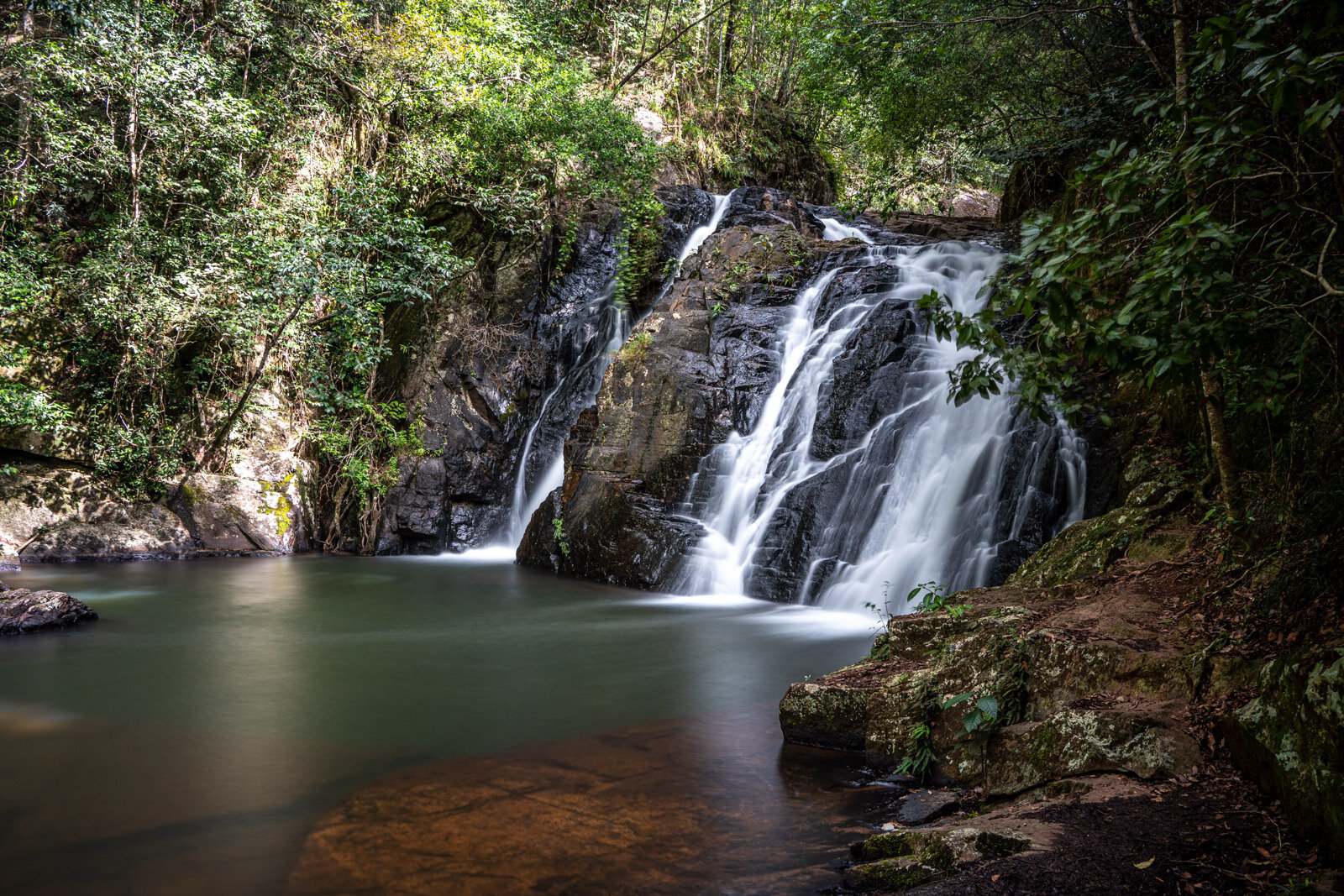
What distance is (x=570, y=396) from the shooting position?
14.1m

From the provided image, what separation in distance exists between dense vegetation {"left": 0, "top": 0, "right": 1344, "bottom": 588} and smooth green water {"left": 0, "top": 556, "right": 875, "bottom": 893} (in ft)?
11.3

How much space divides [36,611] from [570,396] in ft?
27.4

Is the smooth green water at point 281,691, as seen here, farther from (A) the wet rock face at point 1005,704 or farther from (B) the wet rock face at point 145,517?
(A) the wet rock face at point 1005,704

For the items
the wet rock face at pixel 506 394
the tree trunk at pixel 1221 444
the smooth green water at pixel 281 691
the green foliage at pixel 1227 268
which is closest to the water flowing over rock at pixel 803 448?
the smooth green water at pixel 281 691

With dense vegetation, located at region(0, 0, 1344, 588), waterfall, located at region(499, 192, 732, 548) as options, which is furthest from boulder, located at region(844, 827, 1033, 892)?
waterfall, located at region(499, 192, 732, 548)

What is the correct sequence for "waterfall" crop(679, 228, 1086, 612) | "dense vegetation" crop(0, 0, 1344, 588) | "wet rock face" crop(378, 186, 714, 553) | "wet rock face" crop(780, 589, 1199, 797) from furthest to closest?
1. "wet rock face" crop(378, 186, 714, 553)
2. "waterfall" crop(679, 228, 1086, 612)
3. "dense vegetation" crop(0, 0, 1344, 588)
4. "wet rock face" crop(780, 589, 1199, 797)

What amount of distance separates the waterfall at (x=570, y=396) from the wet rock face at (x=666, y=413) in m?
1.68

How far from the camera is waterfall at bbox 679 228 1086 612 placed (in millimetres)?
7516

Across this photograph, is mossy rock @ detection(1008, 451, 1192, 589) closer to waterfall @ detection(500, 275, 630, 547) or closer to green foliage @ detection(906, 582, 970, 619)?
green foliage @ detection(906, 582, 970, 619)

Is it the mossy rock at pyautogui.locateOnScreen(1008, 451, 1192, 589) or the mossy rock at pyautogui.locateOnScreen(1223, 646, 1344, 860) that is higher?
the mossy rock at pyautogui.locateOnScreen(1008, 451, 1192, 589)

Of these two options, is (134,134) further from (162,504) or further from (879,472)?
(879,472)

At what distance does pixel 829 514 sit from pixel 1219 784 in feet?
19.8

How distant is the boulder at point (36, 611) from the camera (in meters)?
7.54

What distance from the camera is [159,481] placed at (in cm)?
1223
